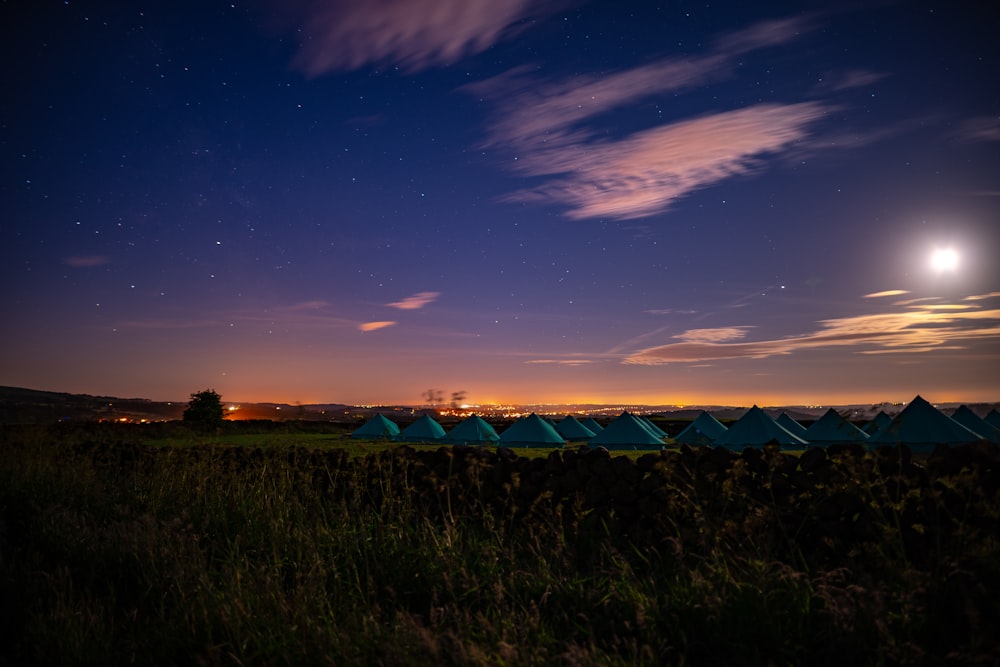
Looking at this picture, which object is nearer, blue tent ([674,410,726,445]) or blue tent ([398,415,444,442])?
blue tent ([674,410,726,445])

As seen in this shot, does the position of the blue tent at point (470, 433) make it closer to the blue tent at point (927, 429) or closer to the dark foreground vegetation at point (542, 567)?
the blue tent at point (927, 429)

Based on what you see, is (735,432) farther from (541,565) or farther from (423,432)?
(541,565)

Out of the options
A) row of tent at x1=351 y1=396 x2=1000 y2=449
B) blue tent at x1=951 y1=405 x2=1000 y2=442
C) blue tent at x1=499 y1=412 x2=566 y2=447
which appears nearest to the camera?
row of tent at x1=351 y1=396 x2=1000 y2=449

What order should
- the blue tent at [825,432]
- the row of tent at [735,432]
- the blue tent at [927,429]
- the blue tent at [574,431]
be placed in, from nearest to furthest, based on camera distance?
the blue tent at [927,429], the row of tent at [735,432], the blue tent at [825,432], the blue tent at [574,431]

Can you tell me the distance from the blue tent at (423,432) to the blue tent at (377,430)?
128 centimetres

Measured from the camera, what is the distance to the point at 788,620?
12.2 feet

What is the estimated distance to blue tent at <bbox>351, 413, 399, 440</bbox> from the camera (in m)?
44.8

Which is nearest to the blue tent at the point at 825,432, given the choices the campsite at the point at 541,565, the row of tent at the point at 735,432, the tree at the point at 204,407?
the row of tent at the point at 735,432

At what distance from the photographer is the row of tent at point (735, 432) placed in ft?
94.0

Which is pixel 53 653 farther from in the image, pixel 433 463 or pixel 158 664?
pixel 433 463

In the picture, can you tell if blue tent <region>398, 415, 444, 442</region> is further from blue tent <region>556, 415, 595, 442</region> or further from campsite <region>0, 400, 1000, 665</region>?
campsite <region>0, 400, 1000, 665</region>

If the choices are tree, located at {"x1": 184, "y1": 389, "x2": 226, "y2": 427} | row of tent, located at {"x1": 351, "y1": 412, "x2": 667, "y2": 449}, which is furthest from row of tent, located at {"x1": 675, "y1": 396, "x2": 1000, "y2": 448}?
tree, located at {"x1": 184, "y1": 389, "x2": 226, "y2": 427}

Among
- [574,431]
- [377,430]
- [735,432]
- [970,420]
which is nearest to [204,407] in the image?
[377,430]

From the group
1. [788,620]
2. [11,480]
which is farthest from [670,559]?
[11,480]
